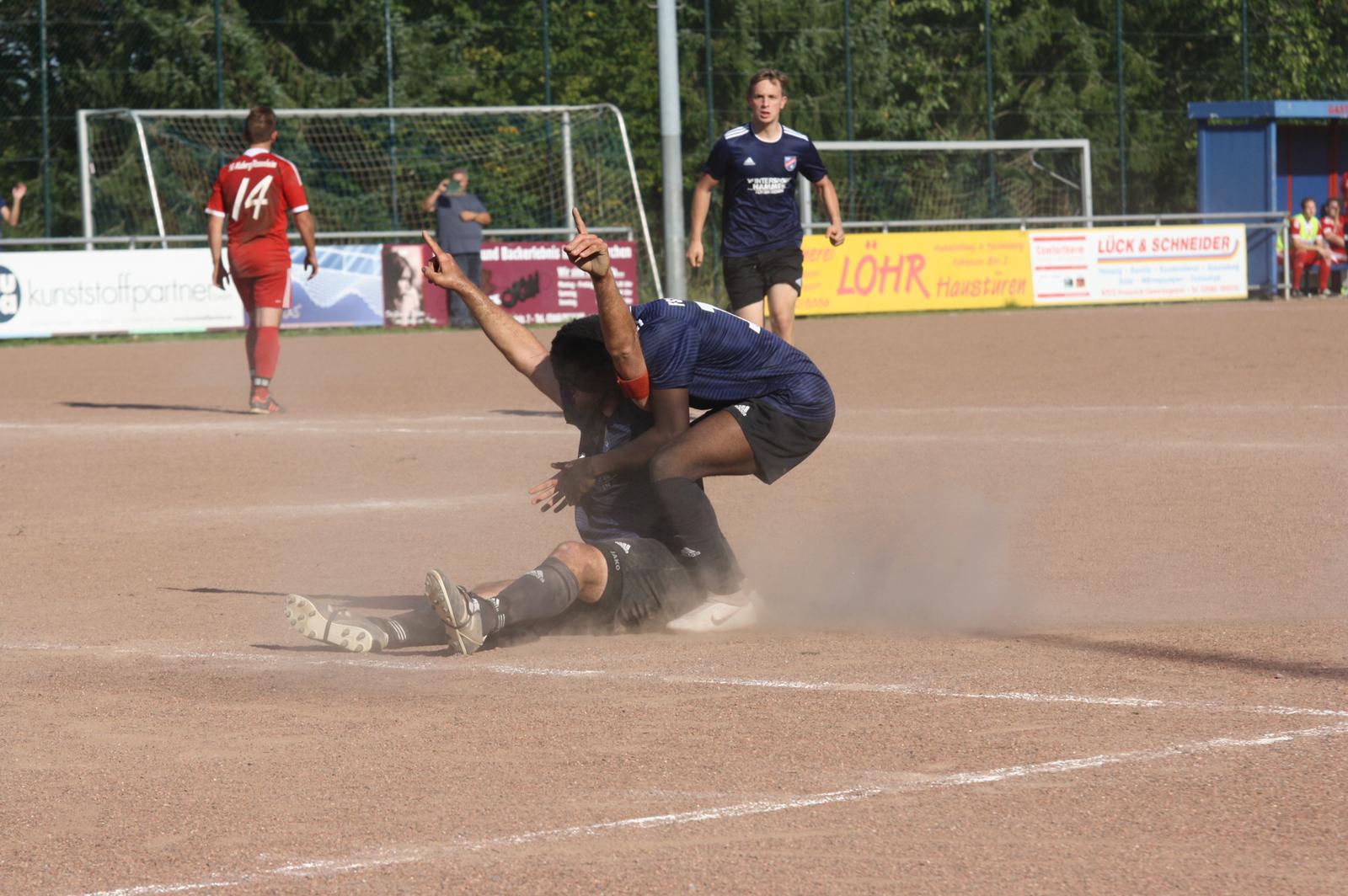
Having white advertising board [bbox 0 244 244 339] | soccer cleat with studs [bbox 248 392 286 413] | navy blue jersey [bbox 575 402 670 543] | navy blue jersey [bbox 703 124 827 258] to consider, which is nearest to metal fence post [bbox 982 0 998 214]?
white advertising board [bbox 0 244 244 339]

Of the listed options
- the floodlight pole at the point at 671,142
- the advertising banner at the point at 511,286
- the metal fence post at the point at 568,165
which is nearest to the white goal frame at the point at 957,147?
the metal fence post at the point at 568,165

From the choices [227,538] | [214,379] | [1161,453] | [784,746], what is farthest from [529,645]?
[214,379]

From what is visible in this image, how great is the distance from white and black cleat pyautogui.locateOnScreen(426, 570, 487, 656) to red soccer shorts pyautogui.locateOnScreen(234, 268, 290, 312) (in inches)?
319

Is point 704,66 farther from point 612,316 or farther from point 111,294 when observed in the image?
point 612,316

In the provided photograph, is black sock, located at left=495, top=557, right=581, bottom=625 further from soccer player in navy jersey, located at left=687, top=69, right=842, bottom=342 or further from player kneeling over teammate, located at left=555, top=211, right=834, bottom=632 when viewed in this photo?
soccer player in navy jersey, located at left=687, top=69, right=842, bottom=342

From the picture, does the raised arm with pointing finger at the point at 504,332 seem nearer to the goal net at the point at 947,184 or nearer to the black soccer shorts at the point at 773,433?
the black soccer shorts at the point at 773,433

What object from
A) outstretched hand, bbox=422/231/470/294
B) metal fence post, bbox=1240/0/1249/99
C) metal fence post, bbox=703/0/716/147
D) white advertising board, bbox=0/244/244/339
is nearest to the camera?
outstretched hand, bbox=422/231/470/294

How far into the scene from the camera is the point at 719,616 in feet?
21.4

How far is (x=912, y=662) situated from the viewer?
19.1ft

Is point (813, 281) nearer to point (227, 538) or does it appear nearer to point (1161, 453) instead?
point (1161, 453)

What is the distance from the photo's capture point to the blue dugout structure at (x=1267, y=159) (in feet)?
104

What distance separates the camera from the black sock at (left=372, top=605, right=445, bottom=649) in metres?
6.06

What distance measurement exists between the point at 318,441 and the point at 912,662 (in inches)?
276

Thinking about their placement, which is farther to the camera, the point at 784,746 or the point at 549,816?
the point at 784,746
